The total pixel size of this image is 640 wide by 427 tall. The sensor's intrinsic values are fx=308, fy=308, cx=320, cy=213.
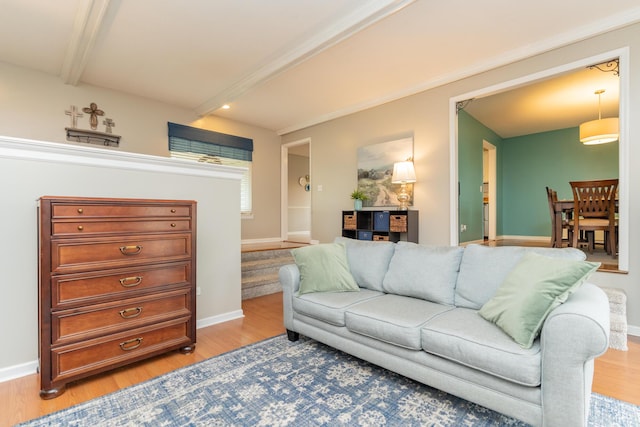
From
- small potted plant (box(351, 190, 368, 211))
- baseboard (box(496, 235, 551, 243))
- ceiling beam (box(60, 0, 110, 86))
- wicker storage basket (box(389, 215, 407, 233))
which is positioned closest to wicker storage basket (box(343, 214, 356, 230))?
small potted plant (box(351, 190, 368, 211))

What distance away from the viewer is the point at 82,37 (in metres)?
3.08

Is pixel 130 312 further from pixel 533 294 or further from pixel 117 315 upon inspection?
pixel 533 294

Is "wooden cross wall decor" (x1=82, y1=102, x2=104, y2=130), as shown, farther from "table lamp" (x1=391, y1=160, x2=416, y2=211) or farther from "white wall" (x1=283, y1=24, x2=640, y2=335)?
"table lamp" (x1=391, y1=160, x2=416, y2=211)

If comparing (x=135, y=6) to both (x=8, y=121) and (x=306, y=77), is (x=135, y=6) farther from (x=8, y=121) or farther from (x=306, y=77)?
(x=8, y=121)

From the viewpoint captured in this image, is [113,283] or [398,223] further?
[398,223]

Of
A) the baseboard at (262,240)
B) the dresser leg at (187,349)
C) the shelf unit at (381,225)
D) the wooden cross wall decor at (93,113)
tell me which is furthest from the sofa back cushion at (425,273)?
the wooden cross wall decor at (93,113)

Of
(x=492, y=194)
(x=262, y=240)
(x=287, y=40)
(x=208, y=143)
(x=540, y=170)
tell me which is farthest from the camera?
(x=492, y=194)

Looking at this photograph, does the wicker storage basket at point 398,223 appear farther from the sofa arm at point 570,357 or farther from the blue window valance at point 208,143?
the blue window valance at point 208,143

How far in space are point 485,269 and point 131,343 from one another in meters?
2.49

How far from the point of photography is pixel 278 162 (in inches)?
263

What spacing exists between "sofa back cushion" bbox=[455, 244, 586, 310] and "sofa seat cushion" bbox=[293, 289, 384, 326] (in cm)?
63

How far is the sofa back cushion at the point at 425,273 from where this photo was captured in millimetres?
2195

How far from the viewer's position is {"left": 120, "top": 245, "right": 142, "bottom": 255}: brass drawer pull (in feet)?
6.94

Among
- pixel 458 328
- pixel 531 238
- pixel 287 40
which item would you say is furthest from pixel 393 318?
pixel 531 238
